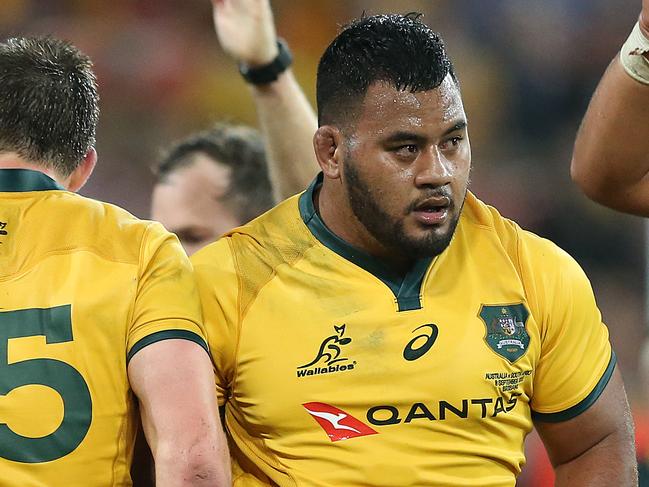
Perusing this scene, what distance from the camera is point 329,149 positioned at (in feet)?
10.4

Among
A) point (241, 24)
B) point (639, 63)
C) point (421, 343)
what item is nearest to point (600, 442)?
point (421, 343)

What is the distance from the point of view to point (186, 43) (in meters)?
9.08

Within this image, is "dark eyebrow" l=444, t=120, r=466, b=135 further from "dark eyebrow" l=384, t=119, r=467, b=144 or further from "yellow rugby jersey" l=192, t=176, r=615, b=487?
"yellow rugby jersey" l=192, t=176, r=615, b=487

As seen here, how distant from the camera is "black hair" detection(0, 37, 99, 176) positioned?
2.88 metres

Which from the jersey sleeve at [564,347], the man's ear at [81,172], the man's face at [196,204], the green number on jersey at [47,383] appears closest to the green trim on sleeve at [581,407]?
the jersey sleeve at [564,347]

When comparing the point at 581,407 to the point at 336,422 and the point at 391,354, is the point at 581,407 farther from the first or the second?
the point at 336,422

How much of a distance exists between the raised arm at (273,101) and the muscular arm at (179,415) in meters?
1.63

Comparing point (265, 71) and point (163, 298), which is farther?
point (265, 71)

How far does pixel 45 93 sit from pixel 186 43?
6.30 metres

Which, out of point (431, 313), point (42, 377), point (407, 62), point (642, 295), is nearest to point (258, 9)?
point (407, 62)

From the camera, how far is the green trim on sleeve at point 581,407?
3.08 meters

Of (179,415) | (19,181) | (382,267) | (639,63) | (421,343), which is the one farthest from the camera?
(382,267)

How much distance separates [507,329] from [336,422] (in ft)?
1.67

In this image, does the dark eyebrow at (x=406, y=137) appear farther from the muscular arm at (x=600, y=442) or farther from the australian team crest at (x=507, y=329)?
the muscular arm at (x=600, y=442)
